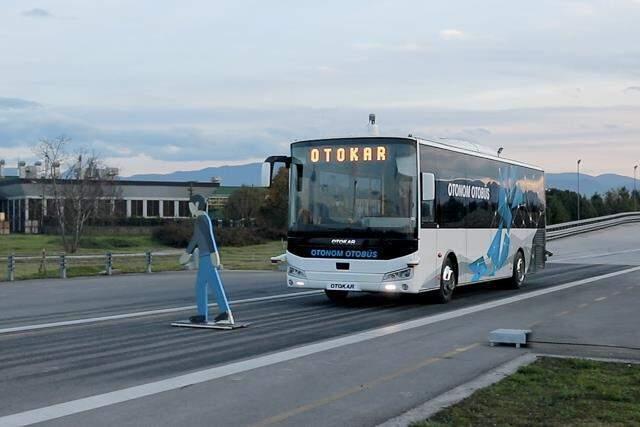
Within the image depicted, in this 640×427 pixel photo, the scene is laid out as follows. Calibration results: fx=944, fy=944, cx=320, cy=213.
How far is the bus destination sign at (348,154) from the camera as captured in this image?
1900 centimetres

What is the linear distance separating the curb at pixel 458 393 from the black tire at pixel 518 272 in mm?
13896

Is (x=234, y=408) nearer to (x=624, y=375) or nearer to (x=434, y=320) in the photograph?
(x=624, y=375)

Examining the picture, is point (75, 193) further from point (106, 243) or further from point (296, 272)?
point (296, 272)

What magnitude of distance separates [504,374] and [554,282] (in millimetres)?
18662

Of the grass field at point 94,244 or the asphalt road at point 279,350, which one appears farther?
the grass field at point 94,244

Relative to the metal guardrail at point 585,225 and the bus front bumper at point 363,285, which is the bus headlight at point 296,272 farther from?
the metal guardrail at point 585,225

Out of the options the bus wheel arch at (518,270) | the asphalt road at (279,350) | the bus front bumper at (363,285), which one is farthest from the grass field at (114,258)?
the bus front bumper at (363,285)

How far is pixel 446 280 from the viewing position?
2064cm

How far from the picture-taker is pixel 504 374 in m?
10.7

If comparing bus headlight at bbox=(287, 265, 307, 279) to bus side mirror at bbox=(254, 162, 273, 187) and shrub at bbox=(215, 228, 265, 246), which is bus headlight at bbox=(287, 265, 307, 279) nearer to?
bus side mirror at bbox=(254, 162, 273, 187)

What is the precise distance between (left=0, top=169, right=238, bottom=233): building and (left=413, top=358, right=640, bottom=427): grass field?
72.4 m

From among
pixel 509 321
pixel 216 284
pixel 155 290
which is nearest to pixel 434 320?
pixel 509 321

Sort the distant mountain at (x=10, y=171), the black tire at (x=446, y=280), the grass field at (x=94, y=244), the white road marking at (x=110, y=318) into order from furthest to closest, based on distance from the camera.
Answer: the distant mountain at (x=10, y=171) < the grass field at (x=94, y=244) < the black tire at (x=446, y=280) < the white road marking at (x=110, y=318)

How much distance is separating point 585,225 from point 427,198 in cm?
4916
